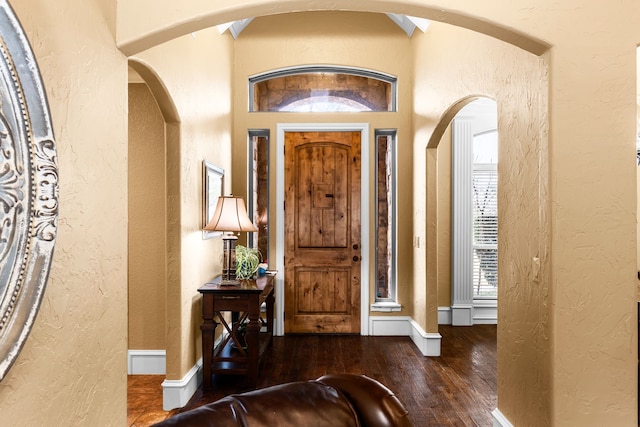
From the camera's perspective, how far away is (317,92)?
5.22 meters

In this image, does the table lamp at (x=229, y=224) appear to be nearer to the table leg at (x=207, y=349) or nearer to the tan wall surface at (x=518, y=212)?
the table leg at (x=207, y=349)

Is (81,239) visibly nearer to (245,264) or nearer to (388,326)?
(245,264)

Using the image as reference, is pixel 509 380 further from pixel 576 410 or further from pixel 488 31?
pixel 488 31

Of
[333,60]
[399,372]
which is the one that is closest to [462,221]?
[399,372]

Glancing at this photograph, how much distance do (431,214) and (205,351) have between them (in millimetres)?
2465

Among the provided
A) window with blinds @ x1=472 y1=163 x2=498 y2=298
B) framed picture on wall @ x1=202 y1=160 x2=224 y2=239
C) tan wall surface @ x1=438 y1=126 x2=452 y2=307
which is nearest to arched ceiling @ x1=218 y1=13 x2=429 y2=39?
tan wall surface @ x1=438 y1=126 x2=452 y2=307

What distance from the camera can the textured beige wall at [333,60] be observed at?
200 inches

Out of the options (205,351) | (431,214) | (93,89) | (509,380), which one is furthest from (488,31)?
(205,351)

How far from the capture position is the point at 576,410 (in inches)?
83.4

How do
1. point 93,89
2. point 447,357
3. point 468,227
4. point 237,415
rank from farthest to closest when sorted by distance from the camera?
1. point 468,227
2. point 447,357
3. point 93,89
4. point 237,415

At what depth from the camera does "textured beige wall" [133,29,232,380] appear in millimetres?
3082

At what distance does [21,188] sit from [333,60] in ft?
14.2

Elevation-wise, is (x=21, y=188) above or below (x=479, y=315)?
above

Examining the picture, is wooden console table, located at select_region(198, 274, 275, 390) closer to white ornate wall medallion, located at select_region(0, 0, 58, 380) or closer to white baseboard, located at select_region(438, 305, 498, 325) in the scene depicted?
white ornate wall medallion, located at select_region(0, 0, 58, 380)
